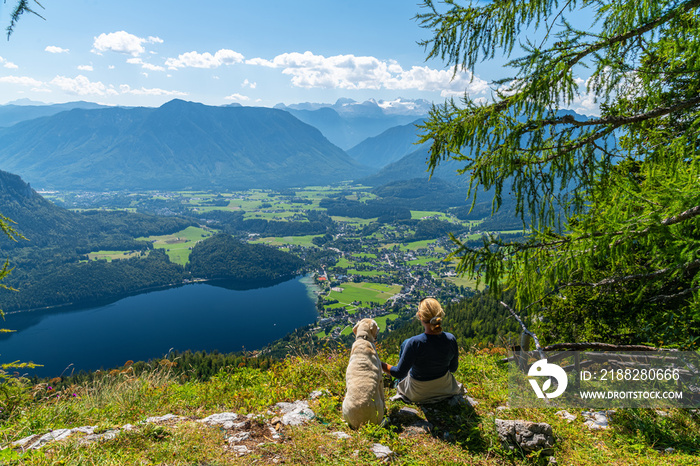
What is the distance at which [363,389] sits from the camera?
3914 mm

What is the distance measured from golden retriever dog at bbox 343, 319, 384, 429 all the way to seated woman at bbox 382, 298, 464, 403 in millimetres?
460

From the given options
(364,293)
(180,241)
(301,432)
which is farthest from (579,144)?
(180,241)

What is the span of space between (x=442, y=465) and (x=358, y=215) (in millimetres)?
172661

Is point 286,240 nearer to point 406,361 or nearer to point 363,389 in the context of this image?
point 406,361

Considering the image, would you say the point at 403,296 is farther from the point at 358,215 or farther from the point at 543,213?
the point at 358,215

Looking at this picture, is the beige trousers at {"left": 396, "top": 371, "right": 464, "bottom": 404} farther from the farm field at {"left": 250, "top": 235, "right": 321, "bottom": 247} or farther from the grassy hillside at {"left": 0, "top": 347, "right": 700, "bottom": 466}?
the farm field at {"left": 250, "top": 235, "right": 321, "bottom": 247}

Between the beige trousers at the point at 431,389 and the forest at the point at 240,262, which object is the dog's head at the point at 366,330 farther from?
the forest at the point at 240,262

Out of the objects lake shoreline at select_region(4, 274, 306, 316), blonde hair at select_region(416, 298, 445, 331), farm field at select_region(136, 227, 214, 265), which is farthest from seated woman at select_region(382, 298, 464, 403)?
farm field at select_region(136, 227, 214, 265)

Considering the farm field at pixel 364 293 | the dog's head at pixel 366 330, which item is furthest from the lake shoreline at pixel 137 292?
the dog's head at pixel 366 330

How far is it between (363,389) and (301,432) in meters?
0.82

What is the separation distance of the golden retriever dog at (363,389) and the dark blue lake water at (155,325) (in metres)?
52.5

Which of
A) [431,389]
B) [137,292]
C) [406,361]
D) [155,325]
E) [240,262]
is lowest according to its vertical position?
[137,292]

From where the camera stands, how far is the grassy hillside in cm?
325

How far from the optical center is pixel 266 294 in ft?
280
